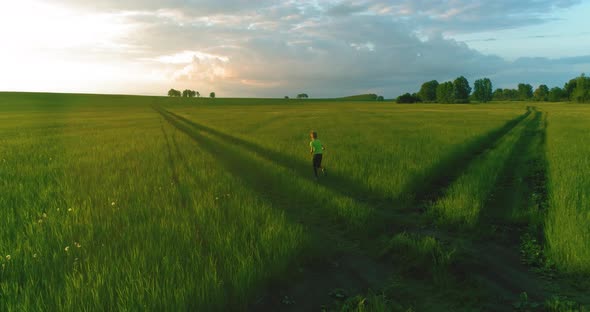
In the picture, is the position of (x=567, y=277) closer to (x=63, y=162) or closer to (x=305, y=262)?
(x=305, y=262)

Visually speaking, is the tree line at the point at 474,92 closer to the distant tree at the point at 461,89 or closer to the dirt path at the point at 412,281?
the distant tree at the point at 461,89

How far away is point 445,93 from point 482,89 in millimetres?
29903

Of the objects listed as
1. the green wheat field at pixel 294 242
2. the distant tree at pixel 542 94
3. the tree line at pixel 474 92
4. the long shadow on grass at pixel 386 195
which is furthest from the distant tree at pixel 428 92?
the green wheat field at pixel 294 242

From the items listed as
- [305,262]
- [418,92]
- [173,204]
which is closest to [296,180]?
[173,204]

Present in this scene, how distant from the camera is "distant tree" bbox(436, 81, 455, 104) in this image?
139625 millimetres

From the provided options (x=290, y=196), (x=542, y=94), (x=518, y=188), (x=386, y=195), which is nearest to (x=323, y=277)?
(x=290, y=196)

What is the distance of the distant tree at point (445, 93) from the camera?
13962cm

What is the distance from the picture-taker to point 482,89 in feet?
510

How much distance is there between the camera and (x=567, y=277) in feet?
15.4

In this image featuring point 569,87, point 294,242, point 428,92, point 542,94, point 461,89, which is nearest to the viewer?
point 294,242

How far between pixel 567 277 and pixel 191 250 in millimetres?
5979

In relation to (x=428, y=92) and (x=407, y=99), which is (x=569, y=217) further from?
(x=428, y=92)

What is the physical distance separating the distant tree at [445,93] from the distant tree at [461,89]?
1771 millimetres

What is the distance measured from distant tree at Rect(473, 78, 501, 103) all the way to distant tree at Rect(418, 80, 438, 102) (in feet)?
67.2
